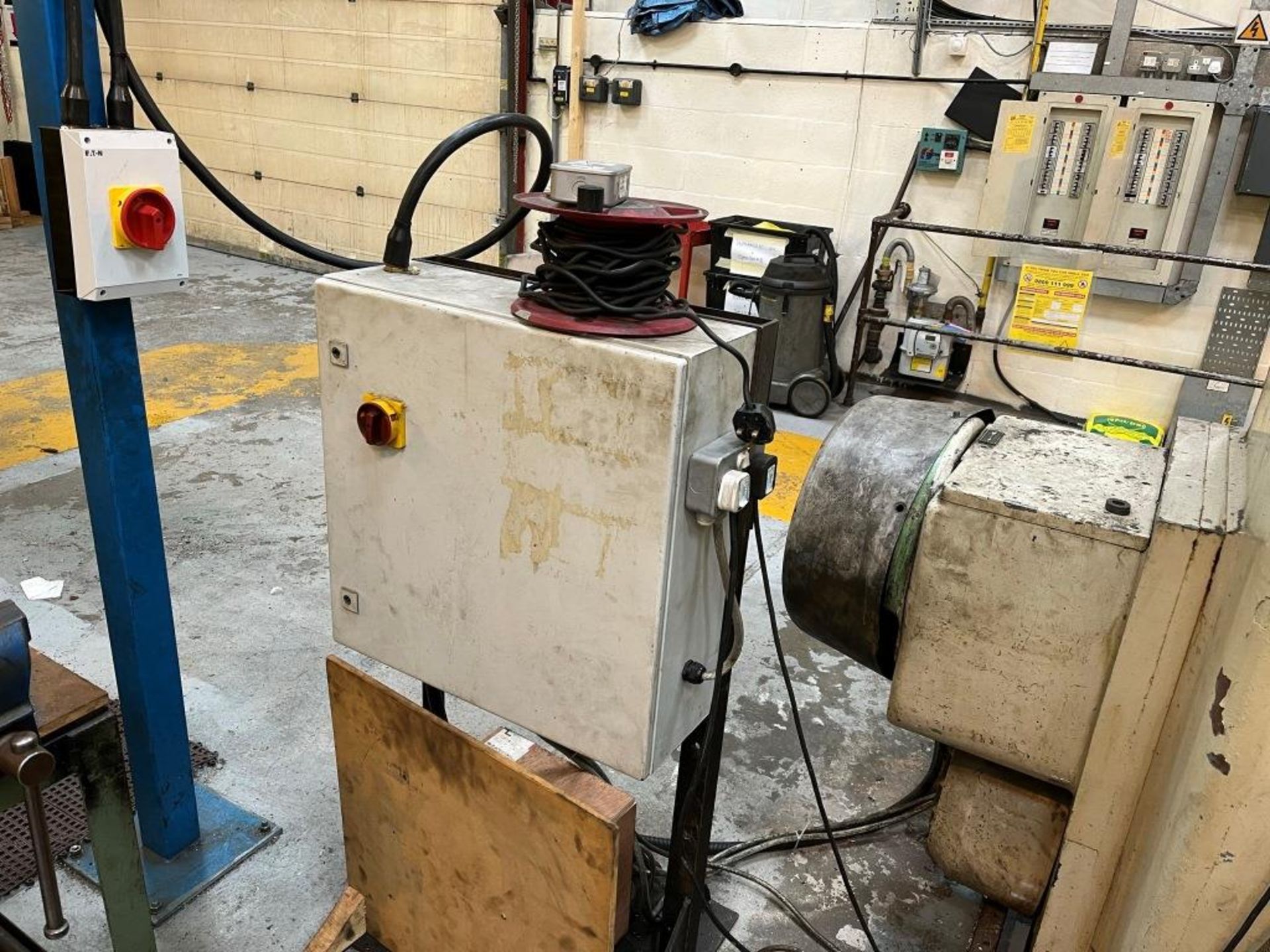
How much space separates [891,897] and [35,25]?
1.86 m

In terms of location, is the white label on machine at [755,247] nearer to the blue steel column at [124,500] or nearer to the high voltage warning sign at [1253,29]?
the high voltage warning sign at [1253,29]

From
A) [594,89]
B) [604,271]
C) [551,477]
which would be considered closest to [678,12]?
[594,89]

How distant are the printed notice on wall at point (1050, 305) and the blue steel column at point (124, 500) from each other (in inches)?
126

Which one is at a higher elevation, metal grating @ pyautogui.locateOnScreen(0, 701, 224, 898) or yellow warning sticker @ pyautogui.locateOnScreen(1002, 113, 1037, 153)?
yellow warning sticker @ pyautogui.locateOnScreen(1002, 113, 1037, 153)

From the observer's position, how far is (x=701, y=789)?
A: 1.25m

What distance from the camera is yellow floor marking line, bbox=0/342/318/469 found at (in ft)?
10.6

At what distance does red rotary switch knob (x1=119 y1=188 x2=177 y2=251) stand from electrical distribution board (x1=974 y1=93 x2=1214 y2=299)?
318 centimetres

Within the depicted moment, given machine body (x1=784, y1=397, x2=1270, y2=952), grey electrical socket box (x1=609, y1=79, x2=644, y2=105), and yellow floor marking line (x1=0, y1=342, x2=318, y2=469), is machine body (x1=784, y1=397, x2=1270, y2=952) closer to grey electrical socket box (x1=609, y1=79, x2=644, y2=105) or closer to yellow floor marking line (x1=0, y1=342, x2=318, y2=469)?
yellow floor marking line (x1=0, y1=342, x2=318, y2=469)

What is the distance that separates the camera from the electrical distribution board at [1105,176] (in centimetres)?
333

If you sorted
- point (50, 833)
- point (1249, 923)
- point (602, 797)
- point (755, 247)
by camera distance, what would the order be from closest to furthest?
point (1249, 923) < point (602, 797) < point (50, 833) < point (755, 247)

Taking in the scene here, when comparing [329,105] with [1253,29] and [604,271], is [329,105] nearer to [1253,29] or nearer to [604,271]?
[1253,29]

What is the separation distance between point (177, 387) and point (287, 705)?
2.27 meters

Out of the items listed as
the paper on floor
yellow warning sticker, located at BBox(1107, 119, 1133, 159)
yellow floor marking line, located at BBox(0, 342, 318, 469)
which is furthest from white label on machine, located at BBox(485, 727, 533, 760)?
yellow warning sticker, located at BBox(1107, 119, 1133, 159)

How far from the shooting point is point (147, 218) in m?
1.22
